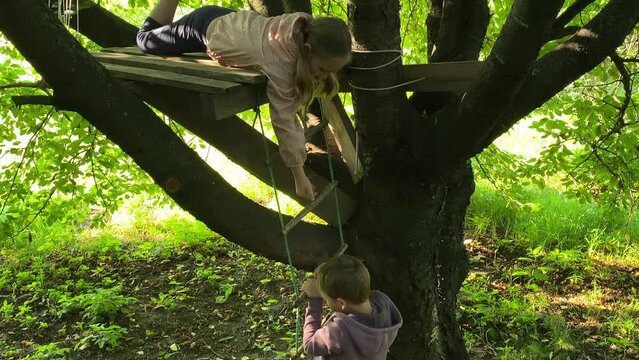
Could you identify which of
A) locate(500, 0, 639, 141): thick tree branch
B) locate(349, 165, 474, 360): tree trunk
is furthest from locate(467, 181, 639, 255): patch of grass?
locate(500, 0, 639, 141): thick tree branch

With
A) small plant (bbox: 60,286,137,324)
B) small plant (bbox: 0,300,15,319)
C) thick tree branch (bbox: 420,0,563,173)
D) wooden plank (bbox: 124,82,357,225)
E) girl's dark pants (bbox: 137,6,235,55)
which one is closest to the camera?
thick tree branch (bbox: 420,0,563,173)

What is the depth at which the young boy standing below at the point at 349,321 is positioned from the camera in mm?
2070

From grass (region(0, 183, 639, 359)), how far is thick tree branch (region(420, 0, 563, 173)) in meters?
2.68

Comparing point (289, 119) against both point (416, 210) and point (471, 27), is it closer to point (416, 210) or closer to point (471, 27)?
point (416, 210)

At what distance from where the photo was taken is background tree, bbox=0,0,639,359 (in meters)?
2.00

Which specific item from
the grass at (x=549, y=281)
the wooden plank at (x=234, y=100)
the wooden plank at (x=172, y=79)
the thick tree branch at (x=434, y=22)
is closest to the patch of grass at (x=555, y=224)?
the grass at (x=549, y=281)

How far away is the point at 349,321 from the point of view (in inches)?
81.7

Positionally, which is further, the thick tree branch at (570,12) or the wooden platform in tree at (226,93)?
the thick tree branch at (570,12)

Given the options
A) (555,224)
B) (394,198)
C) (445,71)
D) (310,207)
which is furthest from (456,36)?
(555,224)

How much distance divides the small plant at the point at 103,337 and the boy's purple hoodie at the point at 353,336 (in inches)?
132

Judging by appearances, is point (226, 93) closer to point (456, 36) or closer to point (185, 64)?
point (185, 64)

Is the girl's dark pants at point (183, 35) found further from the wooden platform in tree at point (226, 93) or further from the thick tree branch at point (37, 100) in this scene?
the thick tree branch at point (37, 100)

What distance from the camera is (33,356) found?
469 cm

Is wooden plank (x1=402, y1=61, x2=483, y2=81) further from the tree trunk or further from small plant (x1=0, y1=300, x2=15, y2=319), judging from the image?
small plant (x1=0, y1=300, x2=15, y2=319)
